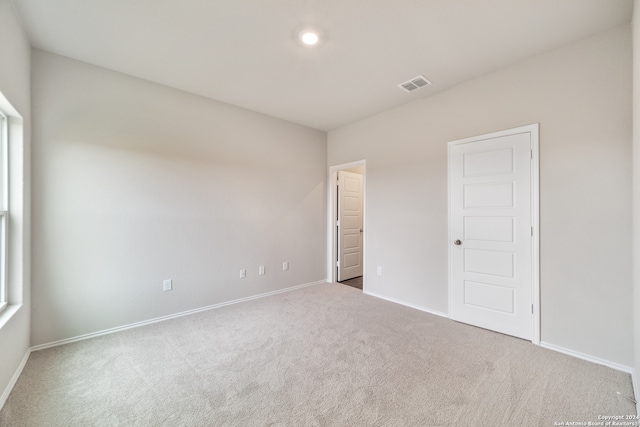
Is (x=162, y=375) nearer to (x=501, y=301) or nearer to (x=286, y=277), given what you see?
(x=286, y=277)

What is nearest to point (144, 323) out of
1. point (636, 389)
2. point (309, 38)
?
point (309, 38)

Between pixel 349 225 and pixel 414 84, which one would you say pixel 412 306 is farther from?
pixel 414 84

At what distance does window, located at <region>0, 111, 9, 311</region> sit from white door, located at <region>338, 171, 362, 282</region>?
391 cm

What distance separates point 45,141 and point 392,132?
3836 mm

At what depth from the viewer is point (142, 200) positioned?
2.89 m

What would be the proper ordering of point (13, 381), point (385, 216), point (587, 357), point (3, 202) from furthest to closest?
point (385, 216) → point (587, 357) → point (3, 202) → point (13, 381)

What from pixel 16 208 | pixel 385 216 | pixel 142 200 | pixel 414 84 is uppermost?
pixel 414 84

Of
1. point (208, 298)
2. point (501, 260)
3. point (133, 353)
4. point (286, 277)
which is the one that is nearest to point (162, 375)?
point (133, 353)

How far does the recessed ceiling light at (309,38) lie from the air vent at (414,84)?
4.06 ft

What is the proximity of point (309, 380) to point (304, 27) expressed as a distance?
2.75 m

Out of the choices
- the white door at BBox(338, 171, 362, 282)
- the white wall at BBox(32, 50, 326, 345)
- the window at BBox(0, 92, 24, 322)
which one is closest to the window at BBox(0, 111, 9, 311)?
the window at BBox(0, 92, 24, 322)

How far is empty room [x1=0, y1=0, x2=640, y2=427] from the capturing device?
1.82 metres

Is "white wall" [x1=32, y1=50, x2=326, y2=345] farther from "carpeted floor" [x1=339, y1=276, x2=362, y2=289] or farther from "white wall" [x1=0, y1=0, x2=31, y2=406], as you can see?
"carpeted floor" [x1=339, y1=276, x2=362, y2=289]

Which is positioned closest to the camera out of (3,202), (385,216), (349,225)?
(3,202)
